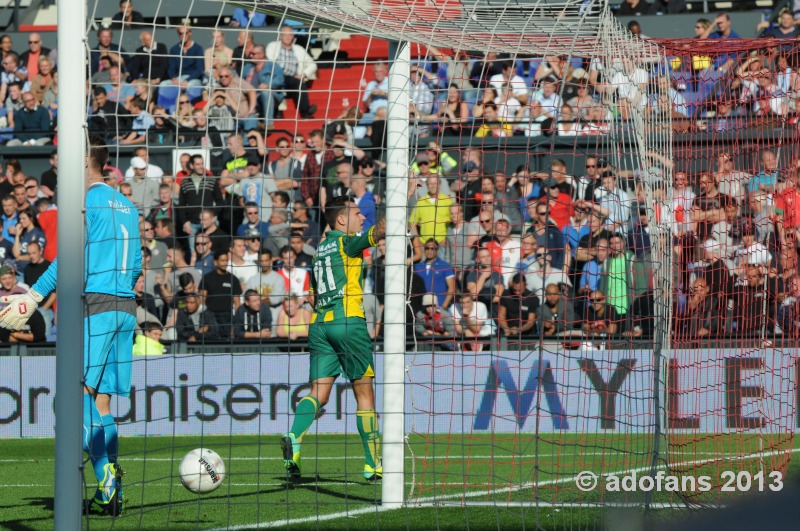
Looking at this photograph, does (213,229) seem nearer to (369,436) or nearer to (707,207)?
(369,436)

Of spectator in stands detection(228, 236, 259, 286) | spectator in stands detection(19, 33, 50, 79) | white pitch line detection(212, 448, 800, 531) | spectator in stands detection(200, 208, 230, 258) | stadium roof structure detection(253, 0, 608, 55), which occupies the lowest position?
white pitch line detection(212, 448, 800, 531)

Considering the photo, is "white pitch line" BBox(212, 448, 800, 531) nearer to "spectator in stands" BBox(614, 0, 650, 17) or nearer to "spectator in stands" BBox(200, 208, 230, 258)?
"spectator in stands" BBox(200, 208, 230, 258)

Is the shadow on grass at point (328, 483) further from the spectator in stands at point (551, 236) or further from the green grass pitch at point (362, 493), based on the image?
the spectator in stands at point (551, 236)

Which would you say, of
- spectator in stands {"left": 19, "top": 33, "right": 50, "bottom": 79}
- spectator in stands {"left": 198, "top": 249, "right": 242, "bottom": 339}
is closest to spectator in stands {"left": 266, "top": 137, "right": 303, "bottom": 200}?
spectator in stands {"left": 198, "top": 249, "right": 242, "bottom": 339}

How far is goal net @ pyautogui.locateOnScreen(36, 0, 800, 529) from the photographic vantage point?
21.6 ft

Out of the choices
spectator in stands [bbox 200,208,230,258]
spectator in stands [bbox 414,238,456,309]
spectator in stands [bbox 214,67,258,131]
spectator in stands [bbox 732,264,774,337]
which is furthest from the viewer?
spectator in stands [bbox 200,208,230,258]

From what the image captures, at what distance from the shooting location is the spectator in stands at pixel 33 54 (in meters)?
17.2

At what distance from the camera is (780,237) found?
333 inches

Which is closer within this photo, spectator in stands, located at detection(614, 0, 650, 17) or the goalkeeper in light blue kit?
the goalkeeper in light blue kit

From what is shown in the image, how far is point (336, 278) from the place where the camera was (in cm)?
787

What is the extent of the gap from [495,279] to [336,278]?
514 centimetres

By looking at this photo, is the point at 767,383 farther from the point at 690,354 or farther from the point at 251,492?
the point at 251,492

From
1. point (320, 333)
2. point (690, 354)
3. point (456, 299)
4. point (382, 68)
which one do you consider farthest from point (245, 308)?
point (690, 354)

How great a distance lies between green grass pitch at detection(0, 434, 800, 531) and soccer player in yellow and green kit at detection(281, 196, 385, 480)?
0.29m
